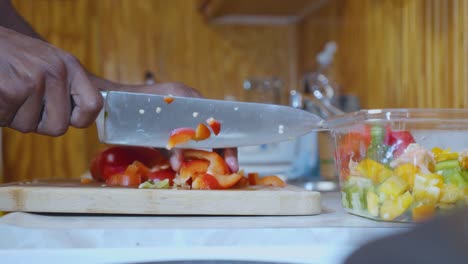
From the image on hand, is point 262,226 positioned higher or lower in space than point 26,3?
lower

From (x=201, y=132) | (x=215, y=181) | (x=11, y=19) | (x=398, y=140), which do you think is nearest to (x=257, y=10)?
(x=11, y=19)

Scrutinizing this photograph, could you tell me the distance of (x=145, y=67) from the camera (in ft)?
11.5

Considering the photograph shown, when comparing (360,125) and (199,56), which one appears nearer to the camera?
(360,125)

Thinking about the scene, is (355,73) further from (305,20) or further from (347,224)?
(347,224)

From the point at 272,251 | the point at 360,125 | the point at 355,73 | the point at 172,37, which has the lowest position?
the point at 272,251

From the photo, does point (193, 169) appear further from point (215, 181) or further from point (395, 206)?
point (395, 206)

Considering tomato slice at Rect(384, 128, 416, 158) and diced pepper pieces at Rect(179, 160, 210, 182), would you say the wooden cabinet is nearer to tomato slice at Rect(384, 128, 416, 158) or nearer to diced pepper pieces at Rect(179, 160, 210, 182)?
diced pepper pieces at Rect(179, 160, 210, 182)

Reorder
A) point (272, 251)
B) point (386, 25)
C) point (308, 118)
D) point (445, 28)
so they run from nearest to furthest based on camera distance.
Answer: point (272, 251) → point (308, 118) → point (445, 28) → point (386, 25)

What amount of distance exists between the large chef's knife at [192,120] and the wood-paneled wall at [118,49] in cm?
245

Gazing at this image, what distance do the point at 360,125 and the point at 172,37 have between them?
2.78m

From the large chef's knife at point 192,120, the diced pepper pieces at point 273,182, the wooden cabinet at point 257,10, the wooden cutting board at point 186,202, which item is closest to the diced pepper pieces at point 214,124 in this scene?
the large chef's knife at point 192,120

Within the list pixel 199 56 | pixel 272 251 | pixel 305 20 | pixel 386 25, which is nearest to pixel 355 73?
pixel 386 25

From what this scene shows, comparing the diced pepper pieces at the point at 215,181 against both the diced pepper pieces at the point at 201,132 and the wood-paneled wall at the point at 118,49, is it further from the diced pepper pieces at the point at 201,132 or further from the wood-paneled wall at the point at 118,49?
the wood-paneled wall at the point at 118,49

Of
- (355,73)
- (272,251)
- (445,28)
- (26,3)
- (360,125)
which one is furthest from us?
(26,3)
